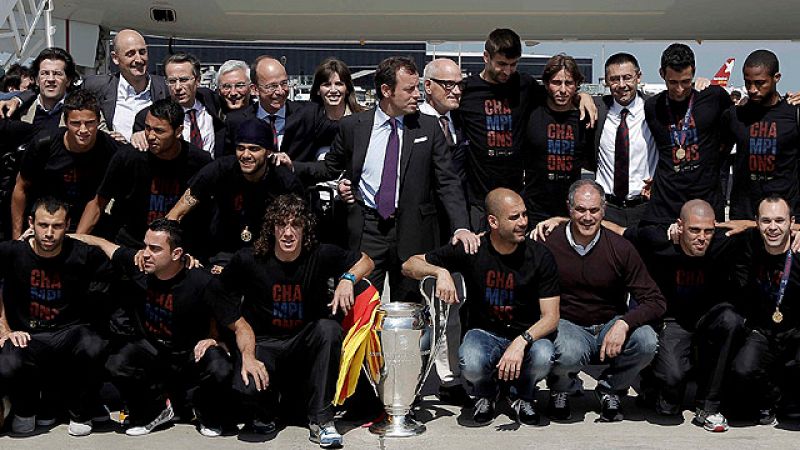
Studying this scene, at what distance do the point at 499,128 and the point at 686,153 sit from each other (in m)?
1.19

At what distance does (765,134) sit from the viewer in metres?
5.92

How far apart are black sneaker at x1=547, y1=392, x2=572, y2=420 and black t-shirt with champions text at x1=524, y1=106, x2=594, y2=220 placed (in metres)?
1.27

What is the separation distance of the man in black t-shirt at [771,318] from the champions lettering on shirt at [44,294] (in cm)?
375

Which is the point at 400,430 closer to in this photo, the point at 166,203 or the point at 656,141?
the point at 166,203

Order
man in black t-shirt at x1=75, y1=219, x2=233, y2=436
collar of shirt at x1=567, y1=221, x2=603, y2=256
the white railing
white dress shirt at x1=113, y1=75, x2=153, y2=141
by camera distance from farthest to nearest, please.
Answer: the white railing < white dress shirt at x1=113, y1=75, x2=153, y2=141 < collar of shirt at x1=567, y1=221, x2=603, y2=256 < man in black t-shirt at x1=75, y1=219, x2=233, y2=436

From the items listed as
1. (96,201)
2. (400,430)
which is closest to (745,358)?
(400,430)

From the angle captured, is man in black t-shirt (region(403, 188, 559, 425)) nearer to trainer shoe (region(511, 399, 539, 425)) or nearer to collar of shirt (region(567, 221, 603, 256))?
trainer shoe (region(511, 399, 539, 425))

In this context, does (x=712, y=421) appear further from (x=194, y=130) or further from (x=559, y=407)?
(x=194, y=130)

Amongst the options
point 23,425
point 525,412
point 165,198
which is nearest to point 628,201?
point 525,412

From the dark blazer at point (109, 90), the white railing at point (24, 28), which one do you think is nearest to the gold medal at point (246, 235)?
the dark blazer at point (109, 90)

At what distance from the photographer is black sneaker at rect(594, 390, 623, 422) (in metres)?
5.34

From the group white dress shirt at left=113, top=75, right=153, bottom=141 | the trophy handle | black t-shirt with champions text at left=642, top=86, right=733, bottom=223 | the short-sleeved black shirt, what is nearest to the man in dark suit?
the trophy handle

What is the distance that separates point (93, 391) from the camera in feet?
17.0

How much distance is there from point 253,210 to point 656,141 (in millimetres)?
2638
